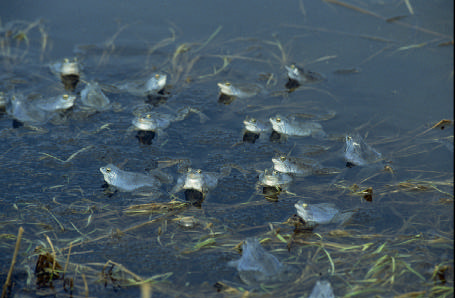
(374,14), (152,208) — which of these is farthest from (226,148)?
(374,14)

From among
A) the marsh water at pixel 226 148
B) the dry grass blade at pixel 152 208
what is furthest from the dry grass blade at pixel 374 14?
the dry grass blade at pixel 152 208

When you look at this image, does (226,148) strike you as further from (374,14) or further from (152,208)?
(374,14)

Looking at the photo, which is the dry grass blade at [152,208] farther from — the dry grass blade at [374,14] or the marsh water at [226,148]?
the dry grass blade at [374,14]

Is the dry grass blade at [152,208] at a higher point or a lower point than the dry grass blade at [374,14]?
lower

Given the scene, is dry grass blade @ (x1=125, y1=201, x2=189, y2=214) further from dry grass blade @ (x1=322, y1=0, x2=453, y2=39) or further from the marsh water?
dry grass blade @ (x1=322, y1=0, x2=453, y2=39)

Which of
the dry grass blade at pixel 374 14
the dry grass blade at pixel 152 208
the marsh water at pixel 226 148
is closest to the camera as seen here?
the marsh water at pixel 226 148

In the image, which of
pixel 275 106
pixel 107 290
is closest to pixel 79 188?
pixel 107 290

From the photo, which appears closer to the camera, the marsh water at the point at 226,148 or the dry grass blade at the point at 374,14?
the marsh water at the point at 226,148

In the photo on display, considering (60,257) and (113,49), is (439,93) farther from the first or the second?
(60,257)
